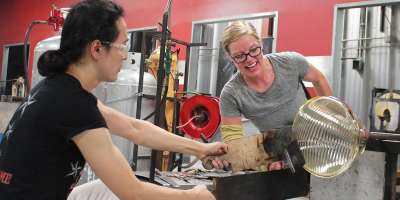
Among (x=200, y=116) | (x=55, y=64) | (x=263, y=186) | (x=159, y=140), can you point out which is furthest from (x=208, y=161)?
(x=200, y=116)

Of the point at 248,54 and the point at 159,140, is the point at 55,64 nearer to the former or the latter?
the point at 159,140

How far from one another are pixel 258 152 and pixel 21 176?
2.18 feet

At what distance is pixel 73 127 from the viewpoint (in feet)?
3.14

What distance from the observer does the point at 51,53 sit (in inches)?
42.8

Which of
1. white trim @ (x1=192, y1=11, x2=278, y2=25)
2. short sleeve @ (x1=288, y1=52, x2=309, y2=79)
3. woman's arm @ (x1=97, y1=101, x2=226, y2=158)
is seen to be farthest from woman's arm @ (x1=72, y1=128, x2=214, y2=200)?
white trim @ (x1=192, y1=11, x2=278, y2=25)

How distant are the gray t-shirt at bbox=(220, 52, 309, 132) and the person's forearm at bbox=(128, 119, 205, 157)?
0.22 m

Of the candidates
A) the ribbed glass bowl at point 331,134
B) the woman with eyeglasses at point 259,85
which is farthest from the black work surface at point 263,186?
the woman with eyeglasses at point 259,85

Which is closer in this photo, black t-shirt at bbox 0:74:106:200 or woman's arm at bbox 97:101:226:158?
black t-shirt at bbox 0:74:106:200

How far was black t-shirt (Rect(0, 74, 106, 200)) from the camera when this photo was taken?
0.97m

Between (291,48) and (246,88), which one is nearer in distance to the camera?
(246,88)

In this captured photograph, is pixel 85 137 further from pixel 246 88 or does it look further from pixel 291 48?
A: pixel 291 48

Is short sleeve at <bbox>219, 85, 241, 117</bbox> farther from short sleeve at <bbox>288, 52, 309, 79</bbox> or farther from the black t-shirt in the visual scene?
the black t-shirt

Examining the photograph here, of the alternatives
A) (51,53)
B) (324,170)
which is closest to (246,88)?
(324,170)

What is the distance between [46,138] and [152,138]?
526 millimetres
